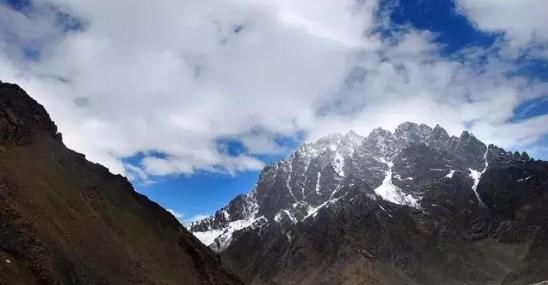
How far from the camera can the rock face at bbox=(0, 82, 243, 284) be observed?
348ft

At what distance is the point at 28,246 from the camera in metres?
105

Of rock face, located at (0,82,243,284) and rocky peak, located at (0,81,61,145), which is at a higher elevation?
rocky peak, located at (0,81,61,145)

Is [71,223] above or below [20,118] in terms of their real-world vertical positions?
below

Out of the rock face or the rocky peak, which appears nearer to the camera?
the rock face

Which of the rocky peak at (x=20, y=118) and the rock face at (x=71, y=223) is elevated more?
the rocky peak at (x=20, y=118)

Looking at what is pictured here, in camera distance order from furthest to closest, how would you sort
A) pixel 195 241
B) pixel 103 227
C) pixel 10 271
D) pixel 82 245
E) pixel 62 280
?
pixel 195 241
pixel 103 227
pixel 82 245
pixel 62 280
pixel 10 271

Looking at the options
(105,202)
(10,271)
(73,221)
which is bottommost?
(10,271)

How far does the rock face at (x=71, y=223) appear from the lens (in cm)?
10606

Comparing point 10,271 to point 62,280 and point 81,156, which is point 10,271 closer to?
point 62,280

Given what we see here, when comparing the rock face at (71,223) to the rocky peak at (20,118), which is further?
the rocky peak at (20,118)

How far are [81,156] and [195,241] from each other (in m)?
42.8

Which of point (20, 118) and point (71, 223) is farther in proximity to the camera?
point (20, 118)

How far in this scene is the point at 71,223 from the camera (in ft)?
418

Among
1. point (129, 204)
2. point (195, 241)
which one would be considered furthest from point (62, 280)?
point (195, 241)
